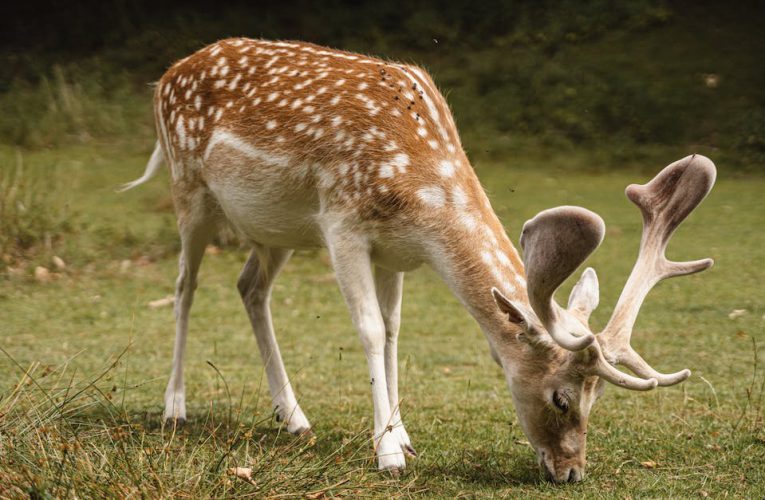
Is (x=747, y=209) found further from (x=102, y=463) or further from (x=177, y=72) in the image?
(x=102, y=463)

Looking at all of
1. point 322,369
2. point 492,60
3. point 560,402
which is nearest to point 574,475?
point 560,402

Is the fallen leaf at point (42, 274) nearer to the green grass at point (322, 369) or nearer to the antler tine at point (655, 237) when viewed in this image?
the green grass at point (322, 369)

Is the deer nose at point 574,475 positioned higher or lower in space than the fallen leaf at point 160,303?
higher

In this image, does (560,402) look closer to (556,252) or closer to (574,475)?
(574,475)

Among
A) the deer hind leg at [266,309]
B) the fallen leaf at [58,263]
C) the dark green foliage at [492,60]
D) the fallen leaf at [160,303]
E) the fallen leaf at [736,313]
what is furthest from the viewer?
the dark green foliage at [492,60]

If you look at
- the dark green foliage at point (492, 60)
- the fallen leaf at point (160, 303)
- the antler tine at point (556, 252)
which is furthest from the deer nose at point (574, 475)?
the dark green foliage at point (492, 60)

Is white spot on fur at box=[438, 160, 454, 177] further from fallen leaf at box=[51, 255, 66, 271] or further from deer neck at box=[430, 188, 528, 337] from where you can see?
fallen leaf at box=[51, 255, 66, 271]

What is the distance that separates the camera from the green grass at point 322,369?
150 inches

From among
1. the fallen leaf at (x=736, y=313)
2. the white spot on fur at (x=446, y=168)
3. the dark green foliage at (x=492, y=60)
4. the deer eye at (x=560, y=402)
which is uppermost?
the white spot on fur at (x=446, y=168)

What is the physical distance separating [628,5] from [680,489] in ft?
47.4

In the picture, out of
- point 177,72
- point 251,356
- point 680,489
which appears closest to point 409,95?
point 177,72

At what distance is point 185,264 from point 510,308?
221 cm

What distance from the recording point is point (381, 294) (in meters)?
5.13

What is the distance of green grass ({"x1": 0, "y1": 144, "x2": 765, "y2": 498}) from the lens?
381cm
